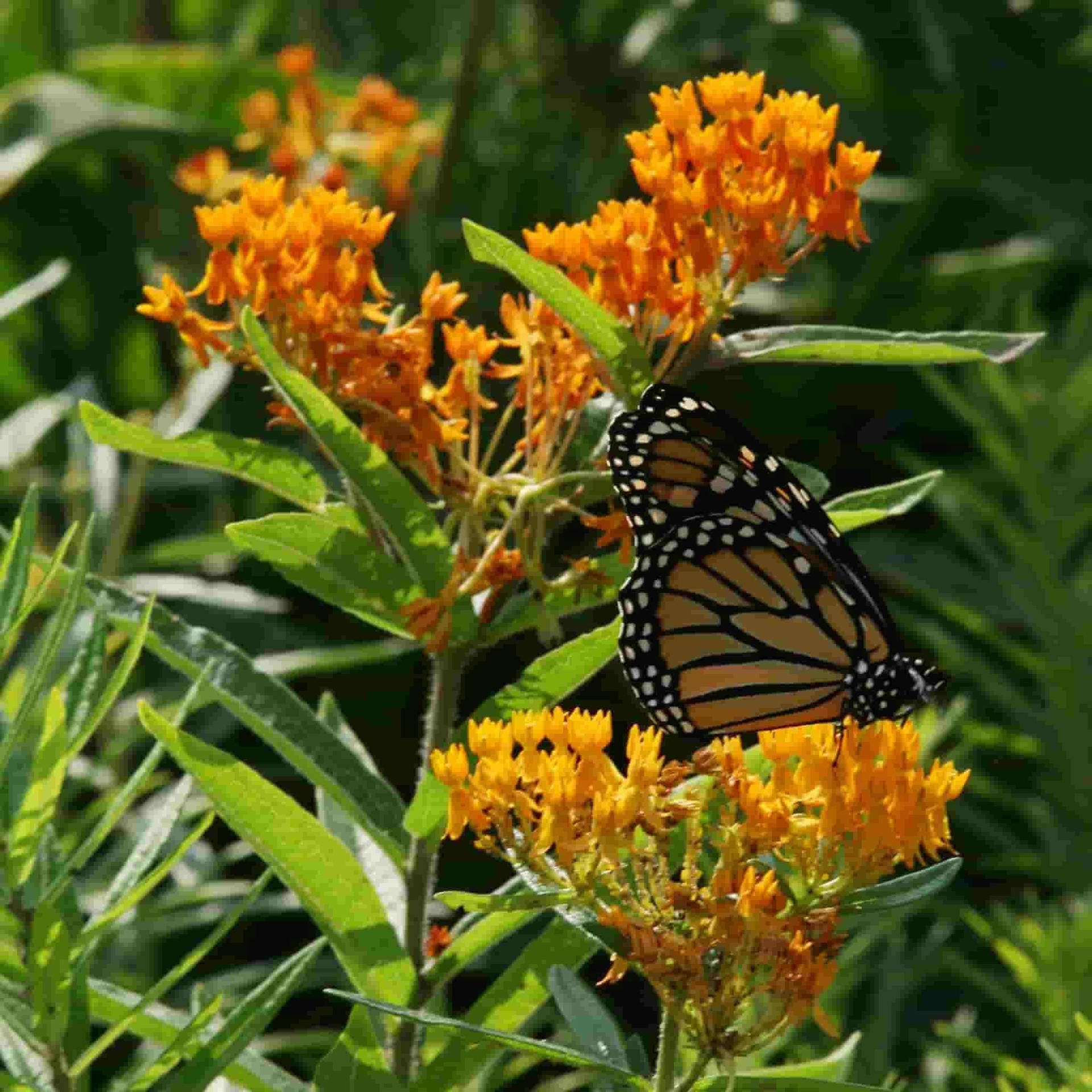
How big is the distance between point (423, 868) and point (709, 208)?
534 millimetres

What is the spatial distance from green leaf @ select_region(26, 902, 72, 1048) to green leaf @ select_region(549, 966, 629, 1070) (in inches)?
12.8

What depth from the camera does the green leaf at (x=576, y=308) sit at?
1.20m

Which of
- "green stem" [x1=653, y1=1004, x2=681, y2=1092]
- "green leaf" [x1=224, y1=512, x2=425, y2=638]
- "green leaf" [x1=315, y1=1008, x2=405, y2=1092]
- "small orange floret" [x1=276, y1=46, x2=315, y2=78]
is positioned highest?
"green leaf" [x1=224, y1=512, x2=425, y2=638]

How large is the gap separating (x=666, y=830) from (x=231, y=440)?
46 centimetres

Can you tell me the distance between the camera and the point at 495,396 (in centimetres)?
310

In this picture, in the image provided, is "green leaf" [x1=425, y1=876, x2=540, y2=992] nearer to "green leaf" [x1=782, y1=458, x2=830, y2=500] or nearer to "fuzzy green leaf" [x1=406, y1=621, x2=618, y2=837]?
"fuzzy green leaf" [x1=406, y1=621, x2=618, y2=837]

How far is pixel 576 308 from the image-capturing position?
1.23m

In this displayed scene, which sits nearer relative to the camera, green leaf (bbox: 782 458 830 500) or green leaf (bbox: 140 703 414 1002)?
→ green leaf (bbox: 140 703 414 1002)

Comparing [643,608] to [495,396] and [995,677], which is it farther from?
[495,396]

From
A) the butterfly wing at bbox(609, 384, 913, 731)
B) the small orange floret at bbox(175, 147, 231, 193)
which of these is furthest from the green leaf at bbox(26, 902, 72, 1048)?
the small orange floret at bbox(175, 147, 231, 193)

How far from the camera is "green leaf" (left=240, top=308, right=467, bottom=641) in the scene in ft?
4.05


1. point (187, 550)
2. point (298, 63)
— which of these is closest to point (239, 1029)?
point (187, 550)

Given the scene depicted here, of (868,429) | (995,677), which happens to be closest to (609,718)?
(995,677)

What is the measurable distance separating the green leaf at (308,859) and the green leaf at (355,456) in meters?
0.21
